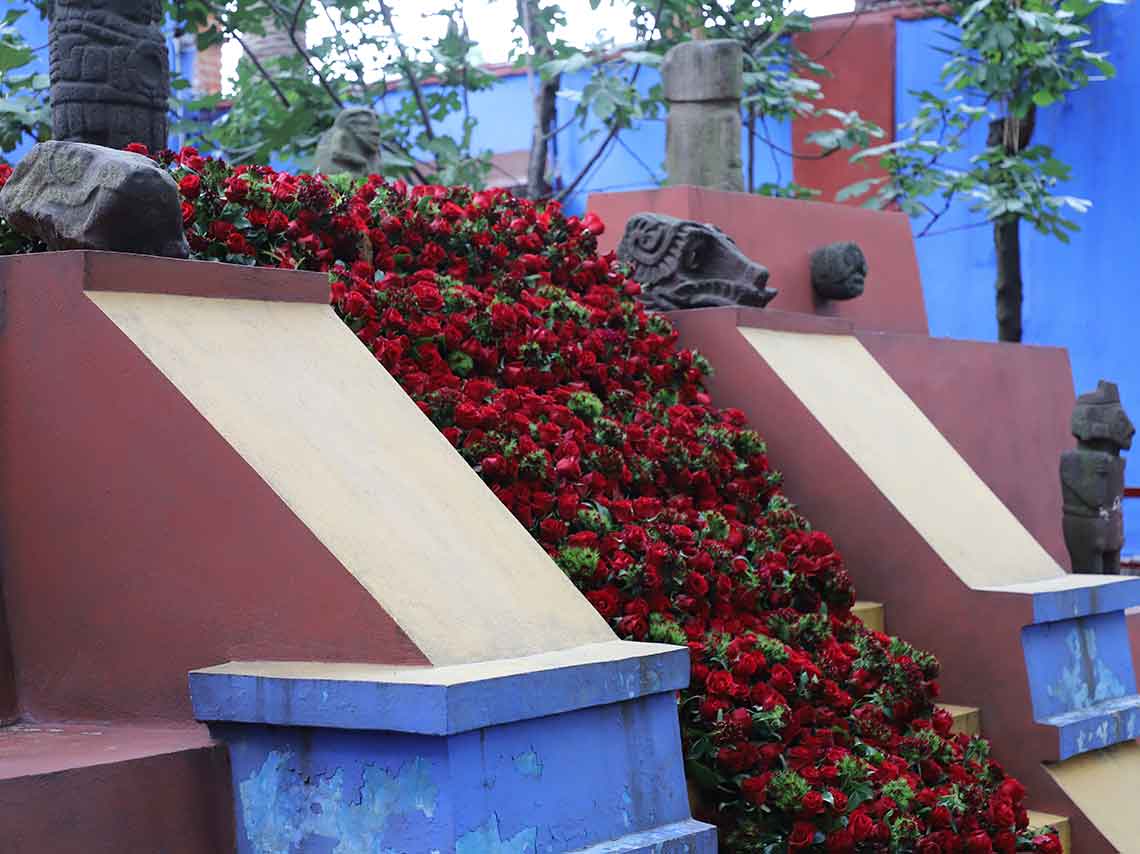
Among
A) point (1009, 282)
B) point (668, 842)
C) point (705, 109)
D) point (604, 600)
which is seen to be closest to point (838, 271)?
point (705, 109)

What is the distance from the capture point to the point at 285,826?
9.77 ft

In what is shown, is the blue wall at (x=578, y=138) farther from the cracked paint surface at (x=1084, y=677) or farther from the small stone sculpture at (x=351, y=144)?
the cracked paint surface at (x=1084, y=677)

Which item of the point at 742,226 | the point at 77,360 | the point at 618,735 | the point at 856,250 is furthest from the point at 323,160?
the point at 618,735

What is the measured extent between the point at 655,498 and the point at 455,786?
181 centimetres

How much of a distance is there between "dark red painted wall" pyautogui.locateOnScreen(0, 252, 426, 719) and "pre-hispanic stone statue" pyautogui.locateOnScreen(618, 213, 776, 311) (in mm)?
2558

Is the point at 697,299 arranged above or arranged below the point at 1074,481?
above

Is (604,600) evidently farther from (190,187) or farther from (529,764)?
(190,187)

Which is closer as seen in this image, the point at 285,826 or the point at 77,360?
the point at 285,826

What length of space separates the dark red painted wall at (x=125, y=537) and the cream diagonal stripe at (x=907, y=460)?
2449 millimetres

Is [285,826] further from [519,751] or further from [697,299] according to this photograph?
[697,299]

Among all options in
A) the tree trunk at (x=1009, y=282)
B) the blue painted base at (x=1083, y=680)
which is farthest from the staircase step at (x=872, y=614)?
the tree trunk at (x=1009, y=282)

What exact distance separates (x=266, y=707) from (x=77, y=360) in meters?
0.87

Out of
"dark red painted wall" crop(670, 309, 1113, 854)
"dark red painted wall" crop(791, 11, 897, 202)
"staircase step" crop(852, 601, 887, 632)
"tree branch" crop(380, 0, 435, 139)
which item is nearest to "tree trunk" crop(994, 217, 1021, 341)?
"dark red painted wall" crop(791, 11, 897, 202)

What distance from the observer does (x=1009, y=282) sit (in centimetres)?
1134
